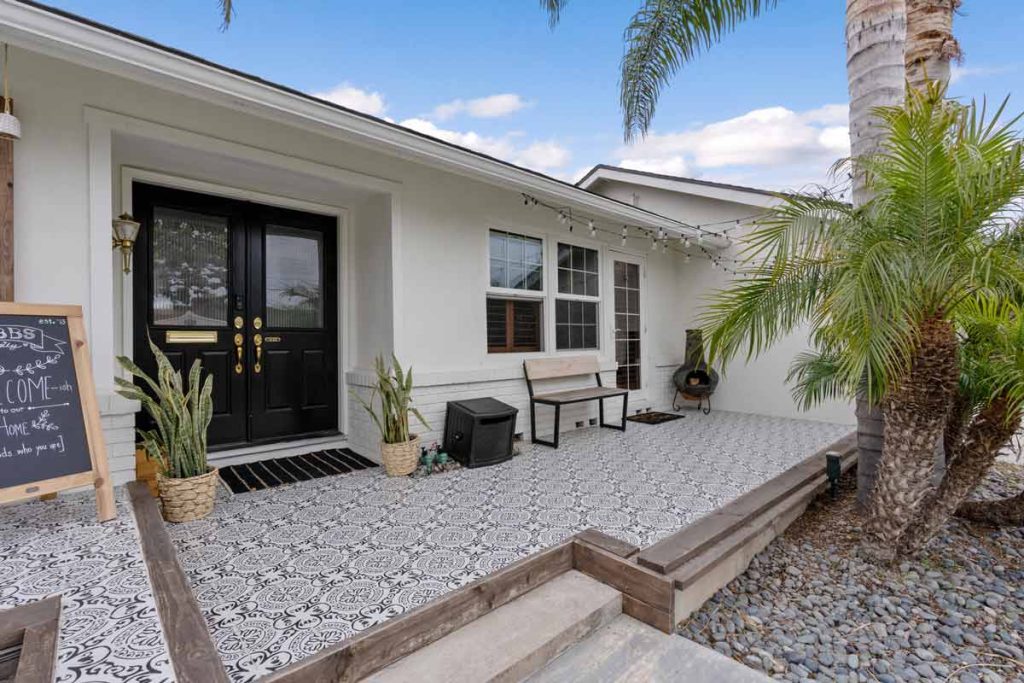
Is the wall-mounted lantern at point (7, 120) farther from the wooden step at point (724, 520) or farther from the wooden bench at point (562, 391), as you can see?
the wooden bench at point (562, 391)

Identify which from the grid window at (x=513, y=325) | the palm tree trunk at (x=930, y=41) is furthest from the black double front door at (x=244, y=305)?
the palm tree trunk at (x=930, y=41)

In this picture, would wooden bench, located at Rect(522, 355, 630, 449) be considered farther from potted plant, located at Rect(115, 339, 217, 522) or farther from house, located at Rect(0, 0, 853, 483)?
potted plant, located at Rect(115, 339, 217, 522)

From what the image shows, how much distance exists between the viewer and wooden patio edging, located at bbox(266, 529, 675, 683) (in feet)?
4.76

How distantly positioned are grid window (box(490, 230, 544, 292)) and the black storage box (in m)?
1.43

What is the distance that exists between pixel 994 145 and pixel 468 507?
327 cm

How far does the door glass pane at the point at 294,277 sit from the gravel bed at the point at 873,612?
3.81 meters

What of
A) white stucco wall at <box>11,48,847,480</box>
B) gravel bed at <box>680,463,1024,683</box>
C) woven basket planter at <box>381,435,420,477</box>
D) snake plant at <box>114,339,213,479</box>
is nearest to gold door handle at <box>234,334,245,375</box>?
white stucco wall at <box>11,48,847,480</box>

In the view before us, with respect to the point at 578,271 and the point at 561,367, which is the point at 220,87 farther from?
the point at 578,271

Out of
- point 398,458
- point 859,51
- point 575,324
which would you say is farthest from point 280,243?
point 859,51

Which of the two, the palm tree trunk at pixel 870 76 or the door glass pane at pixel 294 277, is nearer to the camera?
the palm tree trunk at pixel 870 76

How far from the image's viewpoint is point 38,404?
2.15m

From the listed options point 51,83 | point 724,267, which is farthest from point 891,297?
point 724,267

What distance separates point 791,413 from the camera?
6.23 metres

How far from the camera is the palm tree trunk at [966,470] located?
2.56m
